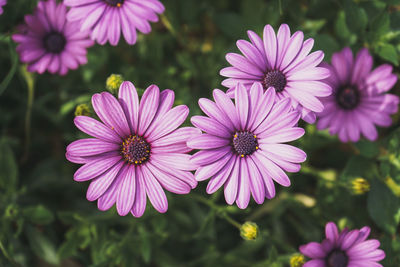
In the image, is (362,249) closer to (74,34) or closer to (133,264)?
(133,264)

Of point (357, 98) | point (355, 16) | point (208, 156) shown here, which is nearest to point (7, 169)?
point (208, 156)

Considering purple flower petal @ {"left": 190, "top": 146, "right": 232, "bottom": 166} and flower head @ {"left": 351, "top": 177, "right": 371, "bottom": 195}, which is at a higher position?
flower head @ {"left": 351, "top": 177, "right": 371, "bottom": 195}

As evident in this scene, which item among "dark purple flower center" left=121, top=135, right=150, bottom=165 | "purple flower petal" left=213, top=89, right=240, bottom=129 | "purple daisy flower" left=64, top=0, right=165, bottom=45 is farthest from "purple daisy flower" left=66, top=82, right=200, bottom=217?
"purple daisy flower" left=64, top=0, right=165, bottom=45

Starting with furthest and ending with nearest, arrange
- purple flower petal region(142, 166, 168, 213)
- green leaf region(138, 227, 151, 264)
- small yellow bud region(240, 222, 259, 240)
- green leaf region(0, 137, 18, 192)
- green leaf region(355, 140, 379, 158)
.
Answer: green leaf region(0, 137, 18, 192) < green leaf region(355, 140, 379, 158) < green leaf region(138, 227, 151, 264) < small yellow bud region(240, 222, 259, 240) < purple flower petal region(142, 166, 168, 213)

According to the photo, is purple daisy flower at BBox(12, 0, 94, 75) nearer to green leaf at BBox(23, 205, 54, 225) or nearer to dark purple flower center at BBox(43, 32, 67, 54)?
dark purple flower center at BBox(43, 32, 67, 54)

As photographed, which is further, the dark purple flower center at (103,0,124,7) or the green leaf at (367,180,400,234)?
the green leaf at (367,180,400,234)

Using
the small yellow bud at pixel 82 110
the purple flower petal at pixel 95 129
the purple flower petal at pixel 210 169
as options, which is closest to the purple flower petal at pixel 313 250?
the purple flower petal at pixel 210 169
